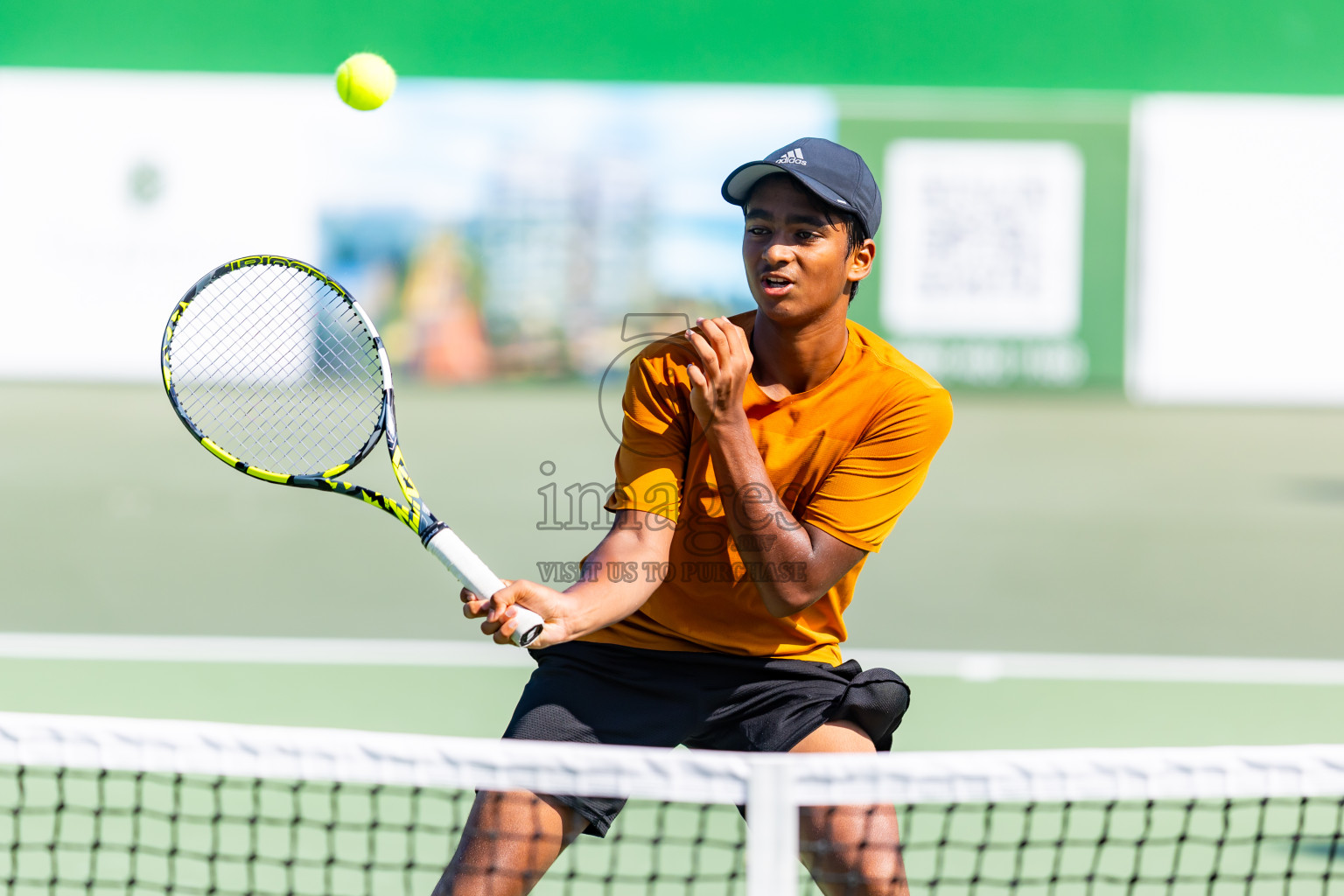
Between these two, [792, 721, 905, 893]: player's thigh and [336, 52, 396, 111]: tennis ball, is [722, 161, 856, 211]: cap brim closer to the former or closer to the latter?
[792, 721, 905, 893]: player's thigh

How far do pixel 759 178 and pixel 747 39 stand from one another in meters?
9.97

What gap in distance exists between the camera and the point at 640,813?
3.47 metres

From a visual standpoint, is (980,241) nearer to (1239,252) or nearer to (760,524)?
(1239,252)

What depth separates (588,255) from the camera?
11883 mm

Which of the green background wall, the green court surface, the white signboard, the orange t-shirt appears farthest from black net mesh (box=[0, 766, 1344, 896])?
the green background wall

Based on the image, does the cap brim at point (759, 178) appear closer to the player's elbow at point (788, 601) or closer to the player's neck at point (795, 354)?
the player's neck at point (795, 354)

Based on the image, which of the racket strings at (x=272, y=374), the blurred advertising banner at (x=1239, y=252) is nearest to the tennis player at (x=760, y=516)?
the racket strings at (x=272, y=374)

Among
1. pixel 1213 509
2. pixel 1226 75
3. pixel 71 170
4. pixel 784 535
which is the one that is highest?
pixel 1226 75

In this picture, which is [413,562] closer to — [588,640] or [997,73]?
[588,640]

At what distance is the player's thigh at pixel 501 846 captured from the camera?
2059 mm

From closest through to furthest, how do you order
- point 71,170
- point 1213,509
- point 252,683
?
point 252,683, point 1213,509, point 71,170

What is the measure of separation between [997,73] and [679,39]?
8.71 ft

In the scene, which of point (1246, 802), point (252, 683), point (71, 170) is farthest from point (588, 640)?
point (71, 170)

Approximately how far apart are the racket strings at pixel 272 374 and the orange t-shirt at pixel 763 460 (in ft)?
1.97
